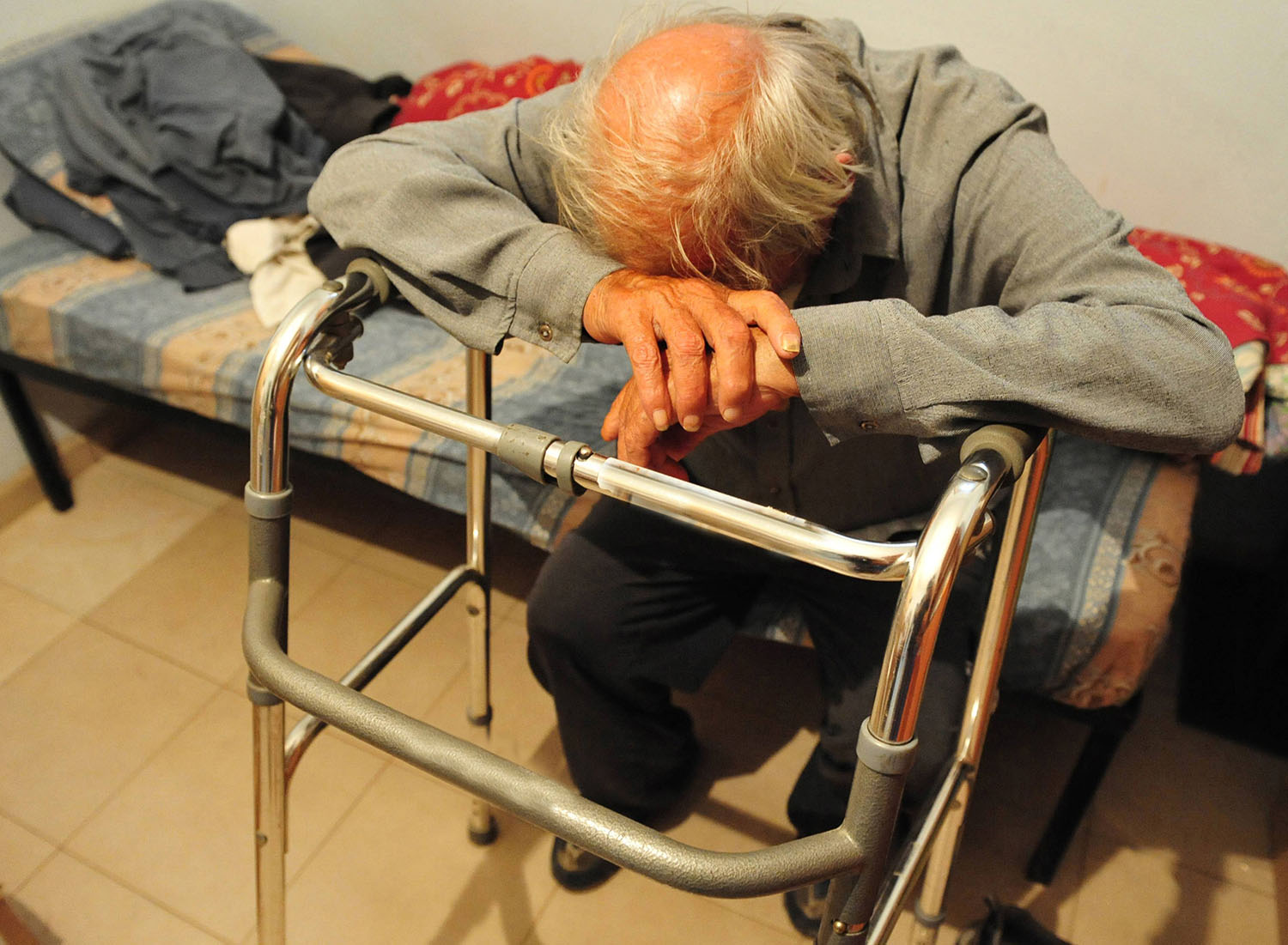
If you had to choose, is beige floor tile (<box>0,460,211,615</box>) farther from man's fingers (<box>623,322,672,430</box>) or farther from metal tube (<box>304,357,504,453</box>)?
man's fingers (<box>623,322,672,430</box>)

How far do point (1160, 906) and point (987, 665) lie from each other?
0.71 meters

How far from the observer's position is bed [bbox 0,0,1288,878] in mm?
1160

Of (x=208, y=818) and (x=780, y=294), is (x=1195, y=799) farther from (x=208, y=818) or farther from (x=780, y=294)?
(x=208, y=818)

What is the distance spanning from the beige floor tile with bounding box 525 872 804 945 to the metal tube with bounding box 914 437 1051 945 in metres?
0.33

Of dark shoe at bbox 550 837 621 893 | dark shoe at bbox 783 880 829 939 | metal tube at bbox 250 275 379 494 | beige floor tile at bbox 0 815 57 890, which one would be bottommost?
beige floor tile at bbox 0 815 57 890

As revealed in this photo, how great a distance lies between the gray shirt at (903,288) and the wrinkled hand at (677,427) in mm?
20

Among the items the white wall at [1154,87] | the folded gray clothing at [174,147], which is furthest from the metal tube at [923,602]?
the folded gray clothing at [174,147]

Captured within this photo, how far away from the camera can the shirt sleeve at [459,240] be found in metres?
0.83

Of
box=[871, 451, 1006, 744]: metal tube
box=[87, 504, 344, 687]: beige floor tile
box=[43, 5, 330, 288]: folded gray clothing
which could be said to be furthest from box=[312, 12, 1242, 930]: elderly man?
box=[43, 5, 330, 288]: folded gray clothing

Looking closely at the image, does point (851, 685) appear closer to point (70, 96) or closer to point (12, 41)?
point (70, 96)

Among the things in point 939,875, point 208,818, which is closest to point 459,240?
point 939,875

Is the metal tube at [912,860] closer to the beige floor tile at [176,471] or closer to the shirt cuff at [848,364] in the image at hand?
the shirt cuff at [848,364]

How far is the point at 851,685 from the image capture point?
1.10 meters

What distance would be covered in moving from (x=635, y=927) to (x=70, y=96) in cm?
173
